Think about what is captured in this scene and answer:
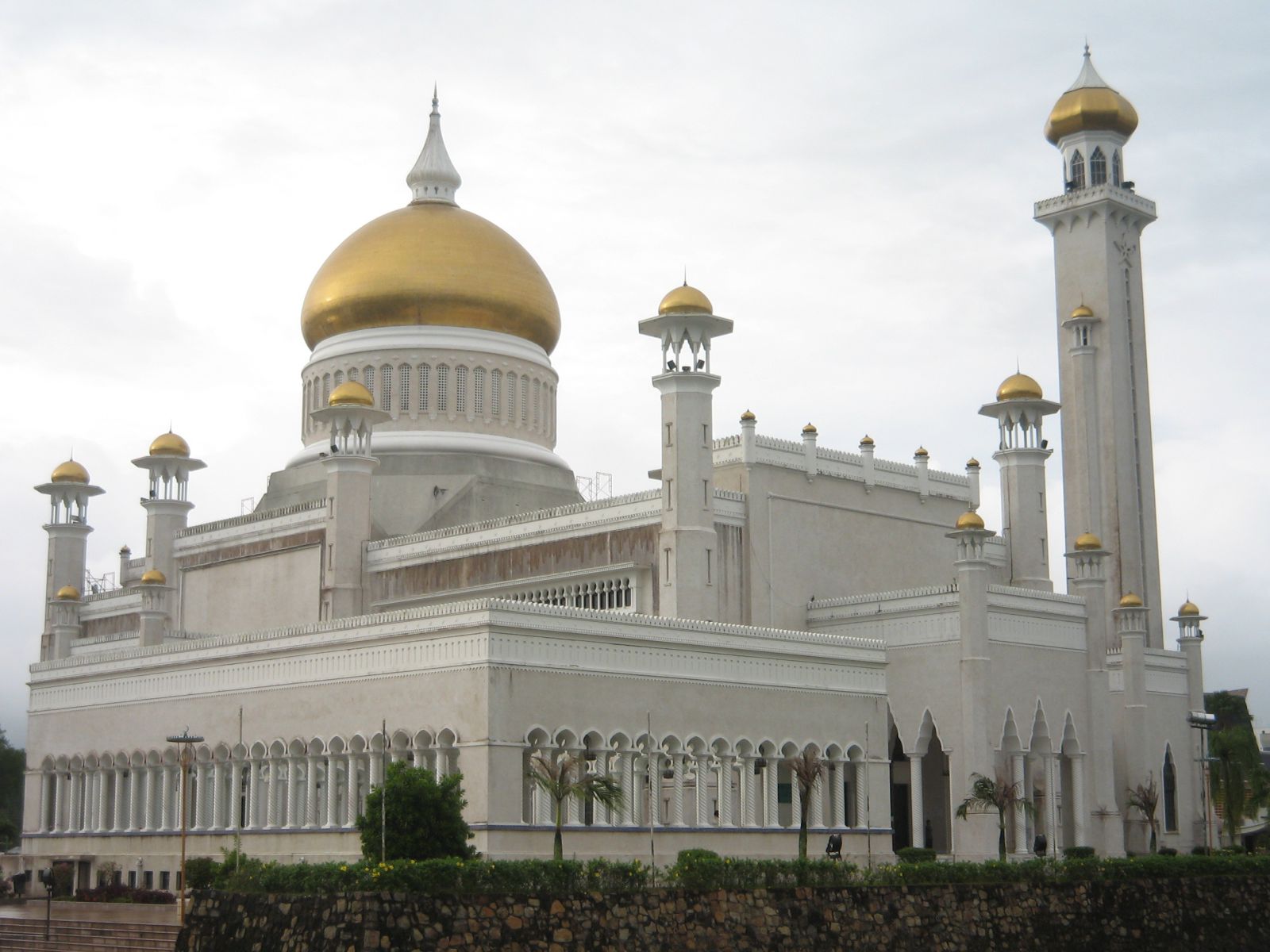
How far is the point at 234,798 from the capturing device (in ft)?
136

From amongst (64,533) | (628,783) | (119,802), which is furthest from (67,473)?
(628,783)

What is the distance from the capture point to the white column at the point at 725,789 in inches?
1587

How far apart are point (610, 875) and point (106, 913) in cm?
1058

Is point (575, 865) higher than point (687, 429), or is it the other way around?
point (687, 429)

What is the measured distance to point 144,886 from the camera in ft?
140

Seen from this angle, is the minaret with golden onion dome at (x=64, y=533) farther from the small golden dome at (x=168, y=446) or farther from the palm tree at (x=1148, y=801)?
the palm tree at (x=1148, y=801)

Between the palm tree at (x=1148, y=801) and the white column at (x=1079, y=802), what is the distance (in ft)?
5.87

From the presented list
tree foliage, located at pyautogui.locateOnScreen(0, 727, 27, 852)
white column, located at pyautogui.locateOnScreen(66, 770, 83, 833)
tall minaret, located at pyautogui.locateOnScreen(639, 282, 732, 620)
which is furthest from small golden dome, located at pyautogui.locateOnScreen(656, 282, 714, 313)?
tree foliage, located at pyautogui.locateOnScreen(0, 727, 27, 852)

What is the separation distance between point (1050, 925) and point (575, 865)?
36.8 ft

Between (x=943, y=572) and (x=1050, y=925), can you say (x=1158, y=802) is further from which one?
(x=1050, y=925)

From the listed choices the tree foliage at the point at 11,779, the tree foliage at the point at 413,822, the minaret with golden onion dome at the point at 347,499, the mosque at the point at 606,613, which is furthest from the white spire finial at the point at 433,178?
the tree foliage at the point at 11,779

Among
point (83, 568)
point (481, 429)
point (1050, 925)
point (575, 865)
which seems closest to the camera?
point (575, 865)

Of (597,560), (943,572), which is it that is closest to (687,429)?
(597,560)

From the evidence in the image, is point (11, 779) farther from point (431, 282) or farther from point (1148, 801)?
point (1148, 801)
